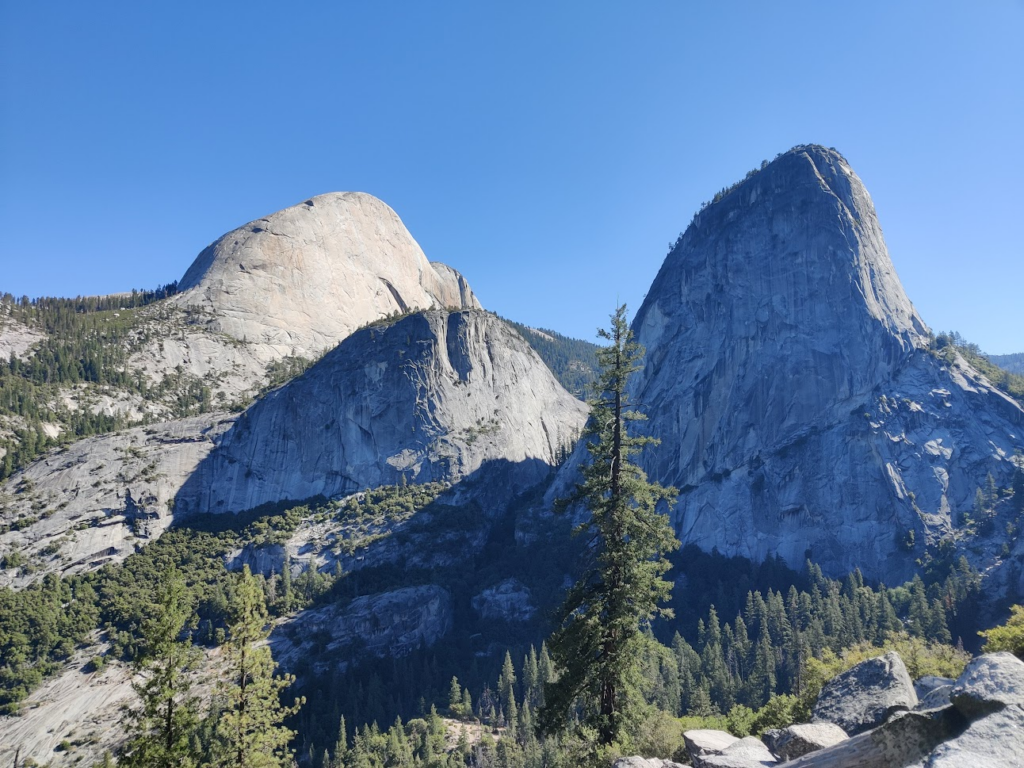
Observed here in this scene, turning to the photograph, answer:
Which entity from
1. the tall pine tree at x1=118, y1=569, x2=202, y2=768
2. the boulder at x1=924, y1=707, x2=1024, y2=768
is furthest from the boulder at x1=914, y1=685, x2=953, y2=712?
the tall pine tree at x1=118, y1=569, x2=202, y2=768

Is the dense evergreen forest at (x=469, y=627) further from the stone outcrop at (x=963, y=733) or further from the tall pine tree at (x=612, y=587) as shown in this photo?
the stone outcrop at (x=963, y=733)

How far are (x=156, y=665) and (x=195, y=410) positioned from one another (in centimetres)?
13236

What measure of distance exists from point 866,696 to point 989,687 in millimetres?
8798

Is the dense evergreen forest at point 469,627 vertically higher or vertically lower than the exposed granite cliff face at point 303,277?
lower

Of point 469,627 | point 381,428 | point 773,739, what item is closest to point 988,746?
point 773,739

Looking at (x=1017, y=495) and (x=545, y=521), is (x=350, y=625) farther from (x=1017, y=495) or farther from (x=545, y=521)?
(x=1017, y=495)

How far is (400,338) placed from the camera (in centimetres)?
12850

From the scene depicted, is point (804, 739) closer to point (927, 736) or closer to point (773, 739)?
point (773, 739)

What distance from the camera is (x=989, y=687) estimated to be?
9422 mm

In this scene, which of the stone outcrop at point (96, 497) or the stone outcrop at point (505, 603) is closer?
the stone outcrop at point (96, 497)

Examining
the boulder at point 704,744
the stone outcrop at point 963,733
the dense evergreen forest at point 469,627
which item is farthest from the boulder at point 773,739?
the dense evergreen forest at point 469,627

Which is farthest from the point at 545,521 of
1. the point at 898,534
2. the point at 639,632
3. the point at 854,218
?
the point at 639,632

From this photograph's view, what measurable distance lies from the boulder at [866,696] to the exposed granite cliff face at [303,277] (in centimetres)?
13966

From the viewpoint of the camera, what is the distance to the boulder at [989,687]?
9.08 metres
